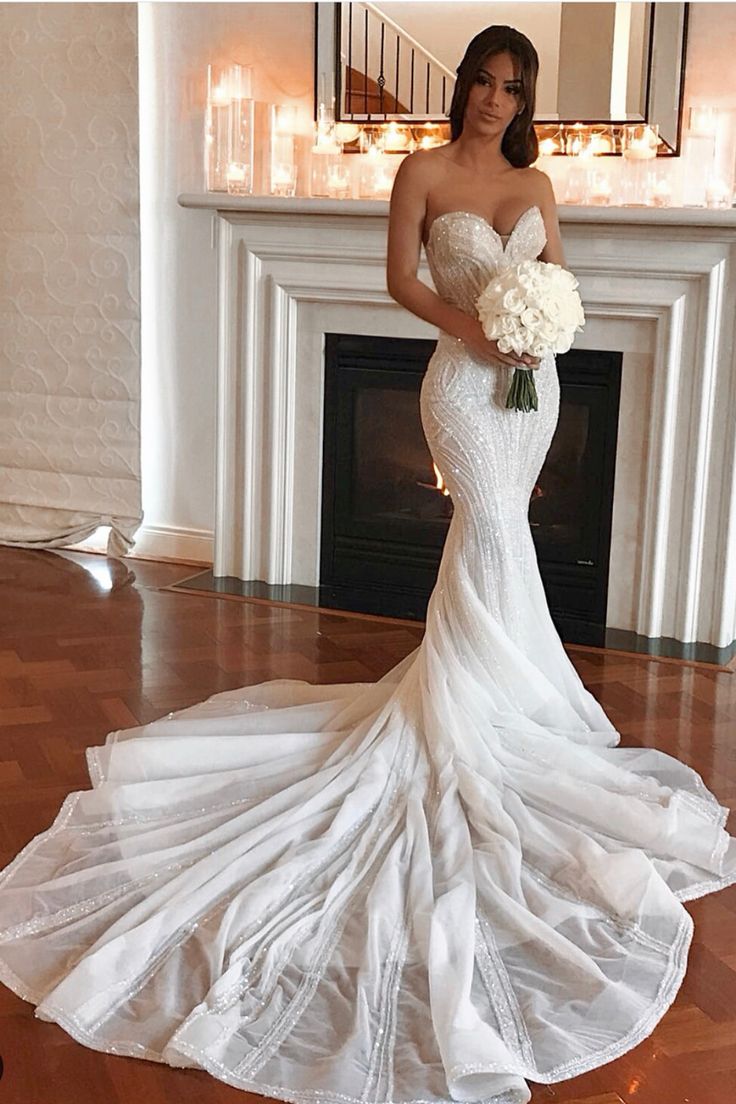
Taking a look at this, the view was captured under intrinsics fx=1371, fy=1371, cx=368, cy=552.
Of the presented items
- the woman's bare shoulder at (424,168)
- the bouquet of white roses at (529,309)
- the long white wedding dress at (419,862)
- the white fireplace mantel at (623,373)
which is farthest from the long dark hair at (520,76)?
the white fireplace mantel at (623,373)

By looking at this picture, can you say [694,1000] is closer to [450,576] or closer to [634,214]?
[450,576]

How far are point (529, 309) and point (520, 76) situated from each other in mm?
605

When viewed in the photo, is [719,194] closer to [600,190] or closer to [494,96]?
[600,190]

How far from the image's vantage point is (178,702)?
173 inches

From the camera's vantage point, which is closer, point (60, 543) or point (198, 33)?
point (198, 33)

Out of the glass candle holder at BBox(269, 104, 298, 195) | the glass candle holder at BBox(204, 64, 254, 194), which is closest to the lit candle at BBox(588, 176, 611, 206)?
the glass candle holder at BBox(269, 104, 298, 195)

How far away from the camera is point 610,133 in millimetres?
5160

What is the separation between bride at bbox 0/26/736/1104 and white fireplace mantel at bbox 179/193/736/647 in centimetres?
133

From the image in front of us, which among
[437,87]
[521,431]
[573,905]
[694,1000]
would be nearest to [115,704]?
[521,431]

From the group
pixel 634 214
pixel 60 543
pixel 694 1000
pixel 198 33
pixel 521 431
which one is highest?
pixel 198 33

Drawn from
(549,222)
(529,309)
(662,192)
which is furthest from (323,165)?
(529,309)

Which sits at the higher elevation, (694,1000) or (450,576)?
(450,576)

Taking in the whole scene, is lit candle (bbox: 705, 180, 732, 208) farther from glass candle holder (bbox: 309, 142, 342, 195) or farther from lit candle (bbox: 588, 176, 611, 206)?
glass candle holder (bbox: 309, 142, 342, 195)

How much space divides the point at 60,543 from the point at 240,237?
1.74 metres
